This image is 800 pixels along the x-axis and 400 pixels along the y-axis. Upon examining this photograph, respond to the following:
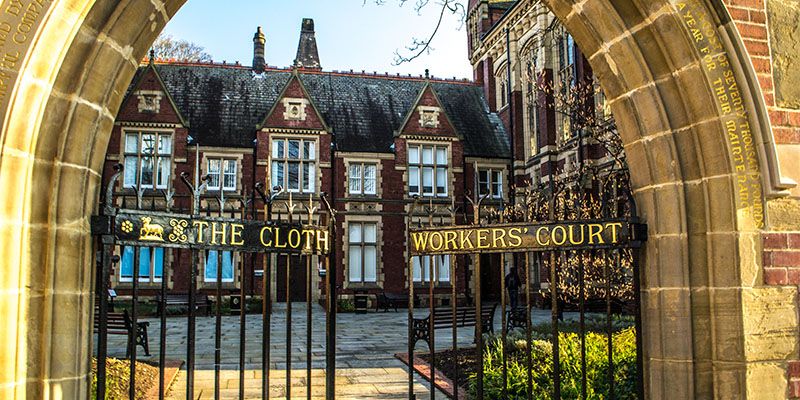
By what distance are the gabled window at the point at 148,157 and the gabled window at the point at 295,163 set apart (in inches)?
147

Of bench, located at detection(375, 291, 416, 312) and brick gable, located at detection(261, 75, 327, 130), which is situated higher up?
brick gable, located at detection(261, 75, 327, 130)

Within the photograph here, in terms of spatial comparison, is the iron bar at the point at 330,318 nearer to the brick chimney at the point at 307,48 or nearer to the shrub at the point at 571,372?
the shrub at the point at 571,372

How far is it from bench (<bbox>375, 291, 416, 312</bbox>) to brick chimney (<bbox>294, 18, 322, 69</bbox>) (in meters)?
15.8

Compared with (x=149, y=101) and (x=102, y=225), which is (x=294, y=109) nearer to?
(x=149, y=101)

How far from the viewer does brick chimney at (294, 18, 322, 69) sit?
3500cm

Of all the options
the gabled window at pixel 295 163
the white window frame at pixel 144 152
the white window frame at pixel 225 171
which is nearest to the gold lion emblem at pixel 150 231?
the white window frame at pixel 144 152

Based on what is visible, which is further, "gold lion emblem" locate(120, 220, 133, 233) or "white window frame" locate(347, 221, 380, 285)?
"white window frame" locate(347, 221, 380, 285)

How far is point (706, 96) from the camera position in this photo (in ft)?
11.6

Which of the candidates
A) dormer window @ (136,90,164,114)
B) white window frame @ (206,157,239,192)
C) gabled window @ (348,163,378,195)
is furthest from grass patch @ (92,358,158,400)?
gabled window @ (348,163,378,195)

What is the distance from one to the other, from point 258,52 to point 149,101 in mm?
5561

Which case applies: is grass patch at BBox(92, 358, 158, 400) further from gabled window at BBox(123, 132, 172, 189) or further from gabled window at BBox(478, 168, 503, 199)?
gabled window at BBox(478, 168, 503, 199)

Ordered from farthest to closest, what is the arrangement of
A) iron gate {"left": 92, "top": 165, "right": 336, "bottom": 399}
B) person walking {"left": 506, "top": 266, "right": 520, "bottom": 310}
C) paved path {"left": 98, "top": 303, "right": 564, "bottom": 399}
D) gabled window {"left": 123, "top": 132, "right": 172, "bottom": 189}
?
gabled window {"left": 123, "top": 132, "right": 172, "bottom": 189} → person walking {"left": 506, "top": 266, "right": 520, "bottom": 310} → paved path {"left": 98, "top": 303, "right": 564, "bottom": 399} → iron gate {"left": 92, "top": 165, "right": 336, "bottom": 399}

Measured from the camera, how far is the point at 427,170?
25219mm

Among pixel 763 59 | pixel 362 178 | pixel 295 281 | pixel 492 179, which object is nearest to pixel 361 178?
pixel 362 178
